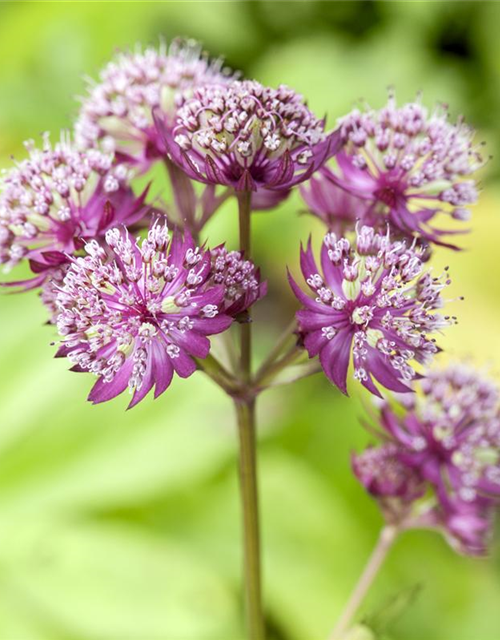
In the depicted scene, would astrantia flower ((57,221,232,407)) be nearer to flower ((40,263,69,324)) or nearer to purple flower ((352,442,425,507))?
flower ((40,263,69,324))

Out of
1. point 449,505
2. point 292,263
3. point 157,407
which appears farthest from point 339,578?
point 292,263

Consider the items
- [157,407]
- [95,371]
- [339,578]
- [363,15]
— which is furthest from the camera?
[363,15]

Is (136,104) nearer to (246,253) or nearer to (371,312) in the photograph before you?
(246,253)

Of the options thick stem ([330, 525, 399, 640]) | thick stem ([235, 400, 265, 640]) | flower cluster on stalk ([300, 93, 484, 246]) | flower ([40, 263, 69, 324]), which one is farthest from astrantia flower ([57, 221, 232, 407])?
thick stem ([330, 525, 399, 640])

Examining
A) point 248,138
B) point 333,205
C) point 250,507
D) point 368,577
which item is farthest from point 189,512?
point 248,138

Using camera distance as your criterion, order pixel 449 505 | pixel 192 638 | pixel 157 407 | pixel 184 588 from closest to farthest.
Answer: pixel 449 505, pixel 192 638, pixel 184 588, pixel 157 407

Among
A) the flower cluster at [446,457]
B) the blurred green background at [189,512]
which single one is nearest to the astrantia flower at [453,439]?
the flower cluster at [446,457]

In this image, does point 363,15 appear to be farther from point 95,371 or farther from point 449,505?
point 95,371
